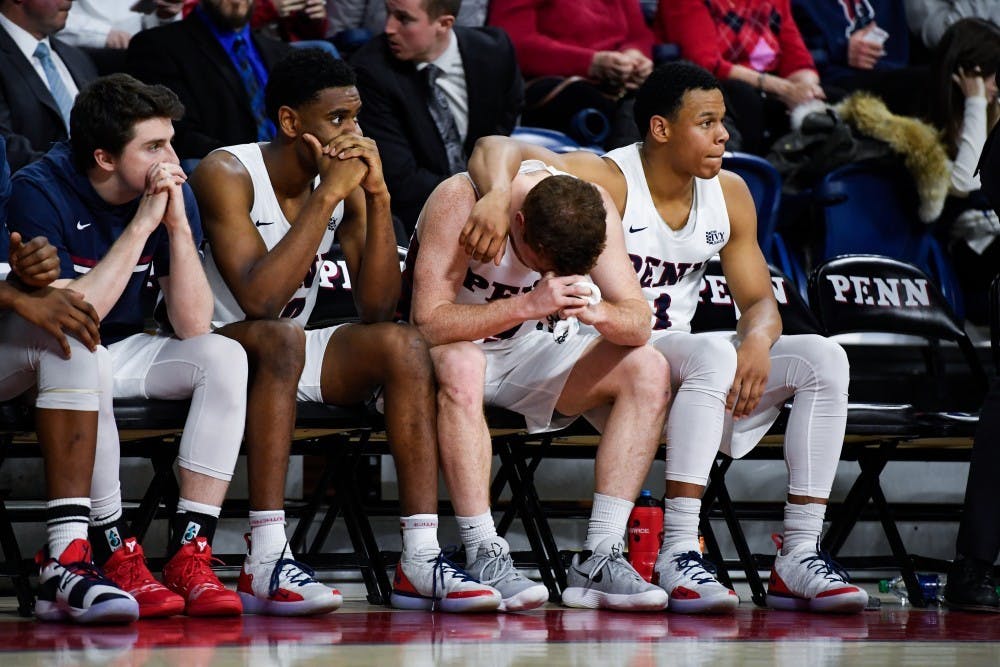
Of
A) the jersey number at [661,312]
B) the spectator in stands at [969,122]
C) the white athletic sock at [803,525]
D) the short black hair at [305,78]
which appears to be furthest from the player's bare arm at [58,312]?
the spectator in stands at [969,122]

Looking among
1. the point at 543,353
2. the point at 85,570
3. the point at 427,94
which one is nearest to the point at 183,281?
the point at 85,570

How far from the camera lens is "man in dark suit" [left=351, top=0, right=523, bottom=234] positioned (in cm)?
557

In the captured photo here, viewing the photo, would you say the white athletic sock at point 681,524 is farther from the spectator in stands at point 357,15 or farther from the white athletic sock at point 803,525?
Answer: the spectator in stands at point 357,15

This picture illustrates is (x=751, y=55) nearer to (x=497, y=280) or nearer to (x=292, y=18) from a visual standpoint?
(x=292, y=18)

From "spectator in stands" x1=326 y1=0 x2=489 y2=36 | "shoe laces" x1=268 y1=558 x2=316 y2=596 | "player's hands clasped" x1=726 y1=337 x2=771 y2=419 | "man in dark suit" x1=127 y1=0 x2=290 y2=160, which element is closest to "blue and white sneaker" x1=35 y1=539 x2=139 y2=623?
"shoe laces" x1=268 y1=558 x2=316 y2=596

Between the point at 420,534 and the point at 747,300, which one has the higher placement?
the point at 747,300

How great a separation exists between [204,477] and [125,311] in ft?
2.04

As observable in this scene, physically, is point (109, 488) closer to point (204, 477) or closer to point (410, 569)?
point (204, 477)

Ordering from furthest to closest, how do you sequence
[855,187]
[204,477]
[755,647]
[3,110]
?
[855,187] < [3,110] < [204,477] < [755,647]

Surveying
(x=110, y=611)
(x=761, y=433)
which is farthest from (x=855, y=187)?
(x=110, y=611)

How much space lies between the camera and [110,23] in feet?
20.5

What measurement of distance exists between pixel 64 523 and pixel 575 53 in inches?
148

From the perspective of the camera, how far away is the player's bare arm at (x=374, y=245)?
390cm

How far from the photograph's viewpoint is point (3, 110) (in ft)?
16.5
